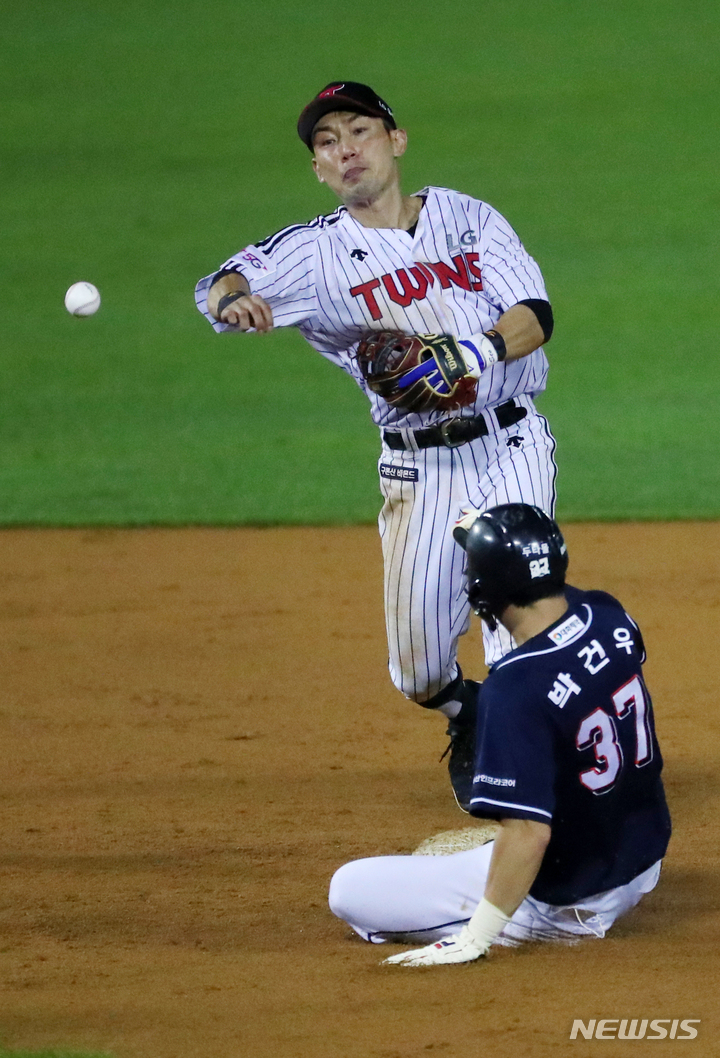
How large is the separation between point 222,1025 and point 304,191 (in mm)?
15213

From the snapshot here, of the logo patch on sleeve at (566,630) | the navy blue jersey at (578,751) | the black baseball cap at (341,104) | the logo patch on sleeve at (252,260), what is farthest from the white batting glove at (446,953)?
the black baseball cap at (341,104)

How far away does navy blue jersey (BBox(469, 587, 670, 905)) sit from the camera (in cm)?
356

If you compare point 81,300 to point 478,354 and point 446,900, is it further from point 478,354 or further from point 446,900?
point 446,900

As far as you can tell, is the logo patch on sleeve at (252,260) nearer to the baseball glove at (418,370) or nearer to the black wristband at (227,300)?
the black wristband at (227,300)

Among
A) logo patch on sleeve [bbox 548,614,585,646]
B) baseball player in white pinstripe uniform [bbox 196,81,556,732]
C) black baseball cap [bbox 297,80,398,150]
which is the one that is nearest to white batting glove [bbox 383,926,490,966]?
logo patch on sleeve [bbox 548,614,585,646]

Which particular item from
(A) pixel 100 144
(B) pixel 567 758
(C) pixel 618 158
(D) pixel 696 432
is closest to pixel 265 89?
(A) pixel 100 144

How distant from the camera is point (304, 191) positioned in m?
17.8

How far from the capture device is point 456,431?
16.0 feet

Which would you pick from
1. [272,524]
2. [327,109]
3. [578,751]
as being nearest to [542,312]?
[327,109]

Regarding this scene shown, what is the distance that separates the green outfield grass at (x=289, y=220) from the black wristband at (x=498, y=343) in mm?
4498

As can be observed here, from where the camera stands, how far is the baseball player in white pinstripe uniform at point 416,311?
490 centimetres

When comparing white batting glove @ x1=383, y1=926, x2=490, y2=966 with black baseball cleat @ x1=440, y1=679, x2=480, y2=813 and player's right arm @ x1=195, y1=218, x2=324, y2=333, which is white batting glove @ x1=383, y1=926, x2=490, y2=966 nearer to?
black baseball cleat @ x1=440, y1=679, x2=480, y2=813

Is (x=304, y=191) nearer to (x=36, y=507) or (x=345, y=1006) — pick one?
(x=36, y=507)
